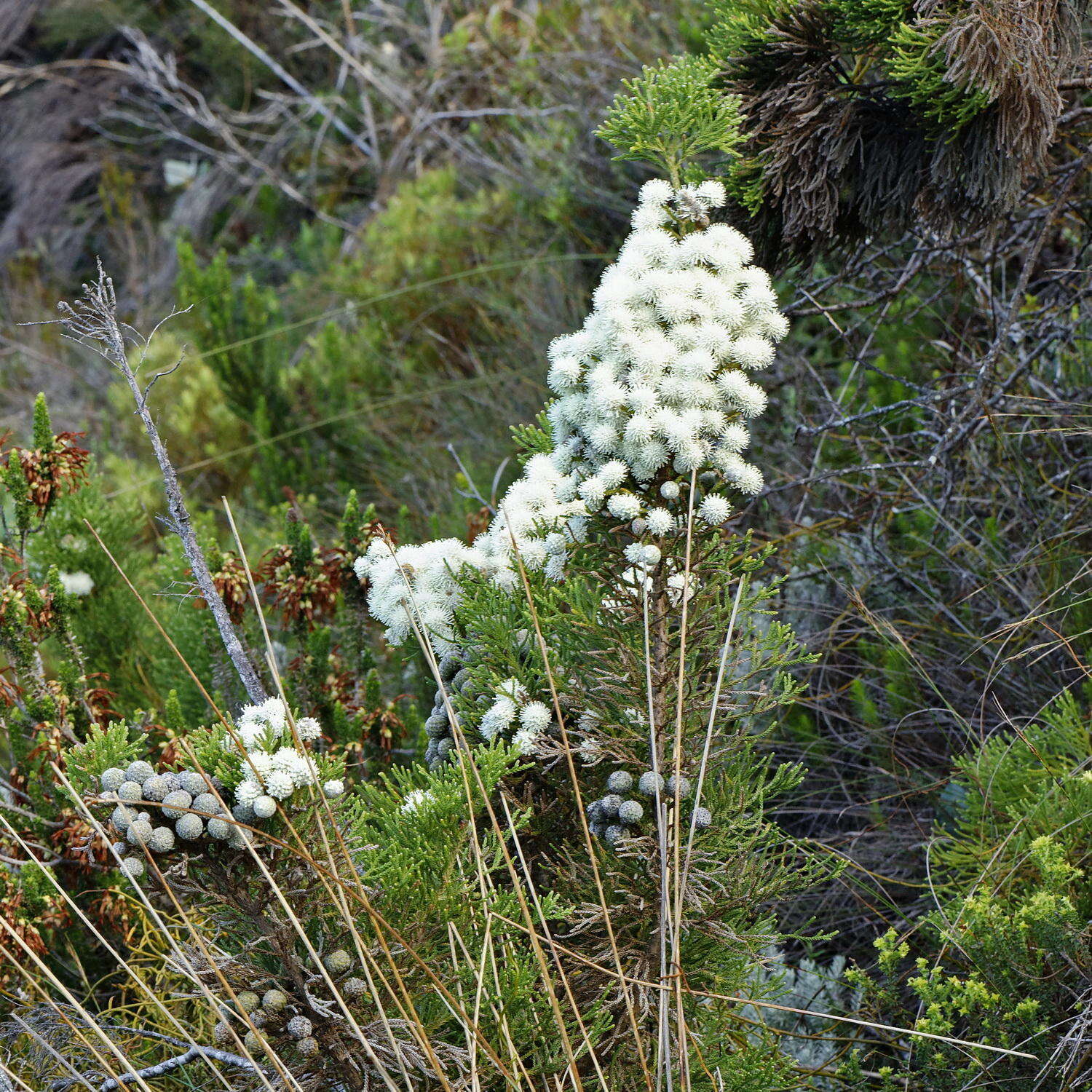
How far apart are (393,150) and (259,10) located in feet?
6.37

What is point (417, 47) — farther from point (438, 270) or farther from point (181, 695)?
point (181, 695)

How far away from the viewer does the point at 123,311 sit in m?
6.59

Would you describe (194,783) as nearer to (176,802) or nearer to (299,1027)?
(176,802)

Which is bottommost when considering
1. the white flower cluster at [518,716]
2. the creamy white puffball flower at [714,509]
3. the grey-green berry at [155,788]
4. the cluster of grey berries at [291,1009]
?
the cluster of grey berries at [291,1009]

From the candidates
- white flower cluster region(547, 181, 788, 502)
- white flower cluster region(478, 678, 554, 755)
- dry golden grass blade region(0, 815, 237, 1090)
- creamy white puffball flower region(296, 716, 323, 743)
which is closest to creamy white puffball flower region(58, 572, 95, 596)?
dry golden grass blade region(0, 815, 237, 1090)

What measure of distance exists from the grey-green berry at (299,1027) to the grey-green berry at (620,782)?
0.48 meters

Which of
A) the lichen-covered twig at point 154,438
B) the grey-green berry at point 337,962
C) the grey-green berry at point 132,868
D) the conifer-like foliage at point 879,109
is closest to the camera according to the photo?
the grey-green berry at point 132,868

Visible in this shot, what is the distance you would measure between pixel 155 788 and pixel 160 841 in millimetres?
63

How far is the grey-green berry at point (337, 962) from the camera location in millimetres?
1361

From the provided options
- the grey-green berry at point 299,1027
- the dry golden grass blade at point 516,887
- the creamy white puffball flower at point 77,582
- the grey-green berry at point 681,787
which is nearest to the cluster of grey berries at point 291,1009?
the grey-green berry at point 299,1027

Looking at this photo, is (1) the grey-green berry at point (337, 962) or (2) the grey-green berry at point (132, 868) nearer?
(2) the grey-green berry at point (132, 868)

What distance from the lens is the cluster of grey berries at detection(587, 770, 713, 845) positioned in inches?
56.0

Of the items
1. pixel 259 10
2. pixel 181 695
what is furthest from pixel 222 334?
pixel 259 10

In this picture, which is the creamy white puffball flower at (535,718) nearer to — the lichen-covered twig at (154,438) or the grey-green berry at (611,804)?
the grey-green berry at (611,804)
